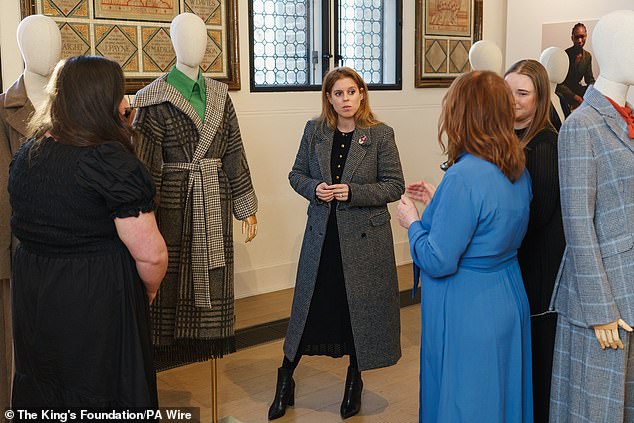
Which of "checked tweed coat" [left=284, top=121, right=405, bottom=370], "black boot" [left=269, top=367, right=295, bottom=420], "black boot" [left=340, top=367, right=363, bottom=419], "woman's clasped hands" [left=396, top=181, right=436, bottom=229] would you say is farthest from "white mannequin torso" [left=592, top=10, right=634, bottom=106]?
"black boot" [left=269, top=367, right=295, bottom=420]

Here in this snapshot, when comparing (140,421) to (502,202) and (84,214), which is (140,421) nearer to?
(84,214)

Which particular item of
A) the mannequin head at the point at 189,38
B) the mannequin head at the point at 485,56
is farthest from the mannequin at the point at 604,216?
the mannequin head at the point at 485,56

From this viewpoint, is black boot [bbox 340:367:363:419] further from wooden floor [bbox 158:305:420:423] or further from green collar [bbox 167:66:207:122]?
green collar [bbox 167:66:207:122]

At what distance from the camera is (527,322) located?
2658mm

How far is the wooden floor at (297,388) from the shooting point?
12.1ft

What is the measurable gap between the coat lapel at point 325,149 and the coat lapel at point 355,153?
8 centimetres

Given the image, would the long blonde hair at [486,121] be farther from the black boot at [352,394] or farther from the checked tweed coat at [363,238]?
the black boot at [352,394]

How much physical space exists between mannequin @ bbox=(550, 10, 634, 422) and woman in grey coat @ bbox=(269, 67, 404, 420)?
1151 millimetres

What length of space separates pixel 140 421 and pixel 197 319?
961 mm

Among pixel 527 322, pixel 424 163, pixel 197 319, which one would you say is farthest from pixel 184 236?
pixel 424 163

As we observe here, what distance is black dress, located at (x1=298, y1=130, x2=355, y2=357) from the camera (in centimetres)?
352

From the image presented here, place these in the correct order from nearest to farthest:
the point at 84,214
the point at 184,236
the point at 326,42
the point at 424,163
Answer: the point at 84,214, the point at 184,236, the point at 326,42, the point at 424,163

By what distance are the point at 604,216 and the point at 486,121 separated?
0.47 m

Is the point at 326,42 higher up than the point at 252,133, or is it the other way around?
the point at 326,42
